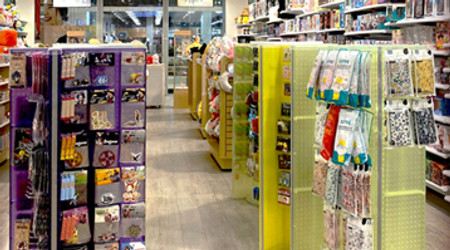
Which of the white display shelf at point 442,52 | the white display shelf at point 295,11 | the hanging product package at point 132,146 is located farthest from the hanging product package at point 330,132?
the white display shelf at point 295,11

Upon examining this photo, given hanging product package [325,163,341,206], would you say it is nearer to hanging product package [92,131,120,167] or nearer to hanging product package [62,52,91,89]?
hanging product package [92,131,120,167]

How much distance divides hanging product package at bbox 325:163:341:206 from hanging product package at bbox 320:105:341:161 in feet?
0.27

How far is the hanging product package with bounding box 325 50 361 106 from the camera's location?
2787 mm

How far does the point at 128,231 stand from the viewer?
10.6 feet

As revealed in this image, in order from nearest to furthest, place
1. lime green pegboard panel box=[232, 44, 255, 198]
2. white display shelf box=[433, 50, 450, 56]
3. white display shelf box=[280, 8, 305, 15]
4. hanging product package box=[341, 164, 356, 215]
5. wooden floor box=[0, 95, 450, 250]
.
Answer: hanging product package box=[341, 164, 356, 215] < wooden floor box=[0, 95, 450, 250] < white display shelf box=[433, 50, 450, 56] < lime green pegboard panel box=[232, 44, 255, 198] < white display shelf box=[280, 8, 305, 15]

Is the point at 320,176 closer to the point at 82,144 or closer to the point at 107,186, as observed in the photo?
the point at 107,186

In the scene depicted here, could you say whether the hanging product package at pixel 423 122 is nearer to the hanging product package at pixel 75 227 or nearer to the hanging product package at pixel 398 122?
the hanging product package at pixel 398 122

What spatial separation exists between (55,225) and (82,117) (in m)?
0.63

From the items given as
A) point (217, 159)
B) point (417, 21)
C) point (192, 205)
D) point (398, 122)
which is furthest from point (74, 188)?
point (417, 21)

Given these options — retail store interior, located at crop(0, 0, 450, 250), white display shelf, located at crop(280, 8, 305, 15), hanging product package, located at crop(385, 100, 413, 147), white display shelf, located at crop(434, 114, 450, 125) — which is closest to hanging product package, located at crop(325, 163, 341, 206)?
retail store interior, located at crop(0, 0, 450, 250)

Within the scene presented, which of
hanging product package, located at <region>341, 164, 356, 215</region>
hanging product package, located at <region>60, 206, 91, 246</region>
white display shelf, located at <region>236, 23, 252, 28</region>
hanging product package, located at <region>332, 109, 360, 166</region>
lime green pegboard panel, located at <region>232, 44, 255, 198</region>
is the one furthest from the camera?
white display shelf, located at <region>236, 23, 252, 28</region>

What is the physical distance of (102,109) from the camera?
307cm

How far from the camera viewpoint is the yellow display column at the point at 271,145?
3.75 metres

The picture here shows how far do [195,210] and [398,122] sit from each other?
2469mm
